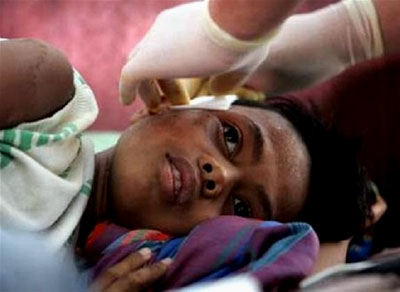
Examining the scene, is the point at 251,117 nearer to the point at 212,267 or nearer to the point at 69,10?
the point at 212,267

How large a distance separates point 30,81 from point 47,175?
0.11m

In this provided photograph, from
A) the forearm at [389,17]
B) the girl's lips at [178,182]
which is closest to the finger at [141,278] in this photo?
the girl's lips at [178,182]

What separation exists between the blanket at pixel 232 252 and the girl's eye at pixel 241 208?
12 cm

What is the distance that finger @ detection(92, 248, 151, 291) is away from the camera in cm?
87

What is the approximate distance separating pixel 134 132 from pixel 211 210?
150 mm

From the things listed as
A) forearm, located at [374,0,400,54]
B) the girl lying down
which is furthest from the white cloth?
forearm, located at [374,0,400,54]

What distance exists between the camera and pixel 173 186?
1006mm

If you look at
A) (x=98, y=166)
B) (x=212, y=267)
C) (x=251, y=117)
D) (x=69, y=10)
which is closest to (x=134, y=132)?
(x=98, y=166)

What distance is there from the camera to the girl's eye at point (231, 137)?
42.6 inches

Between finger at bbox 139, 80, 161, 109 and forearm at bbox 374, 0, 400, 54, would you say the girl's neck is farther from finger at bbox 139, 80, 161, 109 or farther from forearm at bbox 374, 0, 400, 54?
forearm at bbox 374, 0, 400, 54

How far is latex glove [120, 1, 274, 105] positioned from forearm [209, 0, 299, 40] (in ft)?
0.04

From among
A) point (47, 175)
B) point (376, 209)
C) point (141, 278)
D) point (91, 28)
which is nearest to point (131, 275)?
point (141, 278)

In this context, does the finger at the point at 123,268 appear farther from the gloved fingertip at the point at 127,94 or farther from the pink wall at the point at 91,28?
the pink wall at the point at 91,28

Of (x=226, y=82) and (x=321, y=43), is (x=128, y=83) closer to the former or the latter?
(x=226, y=82)
